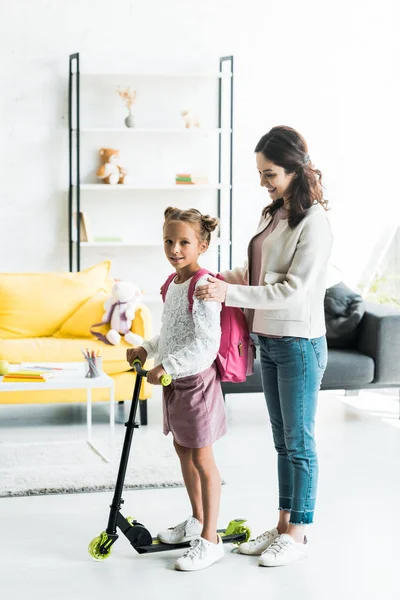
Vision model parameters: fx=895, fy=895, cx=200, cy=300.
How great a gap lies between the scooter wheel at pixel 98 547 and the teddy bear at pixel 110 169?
3.46 metres

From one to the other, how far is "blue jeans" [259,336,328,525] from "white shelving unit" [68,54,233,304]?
325 centimetres

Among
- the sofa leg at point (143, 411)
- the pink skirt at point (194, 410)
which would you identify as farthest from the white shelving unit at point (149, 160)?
the pink skirt at point (194, 410)

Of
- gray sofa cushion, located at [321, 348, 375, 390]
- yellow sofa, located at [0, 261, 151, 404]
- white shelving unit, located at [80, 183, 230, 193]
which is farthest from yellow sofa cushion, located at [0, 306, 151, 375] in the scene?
white shelving unit, located at [80, 183, 230, 193]

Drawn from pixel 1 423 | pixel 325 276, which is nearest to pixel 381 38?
pixel 1 423

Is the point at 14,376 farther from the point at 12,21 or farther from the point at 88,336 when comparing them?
the point at 12,21

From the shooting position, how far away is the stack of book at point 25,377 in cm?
388

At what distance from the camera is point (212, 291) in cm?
255

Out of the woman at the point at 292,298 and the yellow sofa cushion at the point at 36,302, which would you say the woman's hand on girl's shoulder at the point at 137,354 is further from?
the yellow sofa cushion at the point at 36,302

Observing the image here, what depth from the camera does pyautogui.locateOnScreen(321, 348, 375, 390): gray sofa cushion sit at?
4699 mm

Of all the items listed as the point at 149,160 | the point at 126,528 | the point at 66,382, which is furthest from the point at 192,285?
the point at 149,160

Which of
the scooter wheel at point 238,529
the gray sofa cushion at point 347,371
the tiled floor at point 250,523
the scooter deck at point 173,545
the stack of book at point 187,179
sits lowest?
the tiled floor at point 250,523

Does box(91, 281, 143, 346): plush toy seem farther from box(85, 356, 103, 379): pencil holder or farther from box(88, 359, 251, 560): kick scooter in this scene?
box(88, 359, 251, 560): kick scooter

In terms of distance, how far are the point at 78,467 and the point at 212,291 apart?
1.59m

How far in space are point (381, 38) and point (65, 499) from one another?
13.7ft
